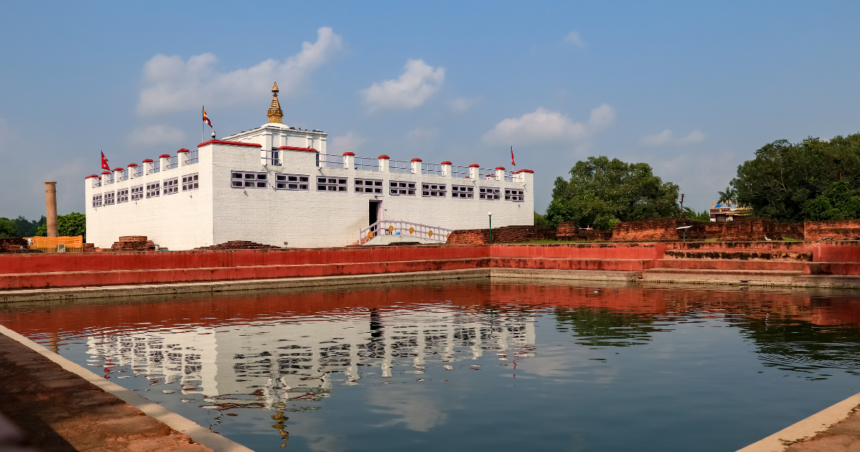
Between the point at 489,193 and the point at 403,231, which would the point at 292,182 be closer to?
the point at 403,231

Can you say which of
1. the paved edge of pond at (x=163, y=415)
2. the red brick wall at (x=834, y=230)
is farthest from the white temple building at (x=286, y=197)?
the paved edge of pond at (x=163, y=415)

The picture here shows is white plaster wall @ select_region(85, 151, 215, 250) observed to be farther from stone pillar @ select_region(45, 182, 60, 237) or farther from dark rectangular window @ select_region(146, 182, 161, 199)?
stone pillar @ select_region(45, 182, 60, 237)

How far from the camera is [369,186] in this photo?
4641 cm

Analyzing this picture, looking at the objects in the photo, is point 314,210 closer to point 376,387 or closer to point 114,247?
point 114,247

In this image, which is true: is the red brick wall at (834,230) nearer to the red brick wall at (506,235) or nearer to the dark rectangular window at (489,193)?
the red brick wall at (506,235)

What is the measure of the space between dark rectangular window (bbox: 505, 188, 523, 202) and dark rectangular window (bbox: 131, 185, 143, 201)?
26.4 m

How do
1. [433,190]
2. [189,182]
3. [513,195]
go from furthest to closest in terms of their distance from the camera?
[513,195], [433,190], [189,182]

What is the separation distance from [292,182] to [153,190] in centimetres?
979

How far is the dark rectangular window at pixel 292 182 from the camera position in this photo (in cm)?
4175

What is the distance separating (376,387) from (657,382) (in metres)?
3.95

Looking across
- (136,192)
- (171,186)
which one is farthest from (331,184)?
(136,192)

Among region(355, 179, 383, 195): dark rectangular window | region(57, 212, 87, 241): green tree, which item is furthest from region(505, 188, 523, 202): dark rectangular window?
region(57, 212, 87, 241): green tree

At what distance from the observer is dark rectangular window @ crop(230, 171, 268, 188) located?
3984 centimetres

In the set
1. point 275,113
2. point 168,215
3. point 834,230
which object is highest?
point 275,113
